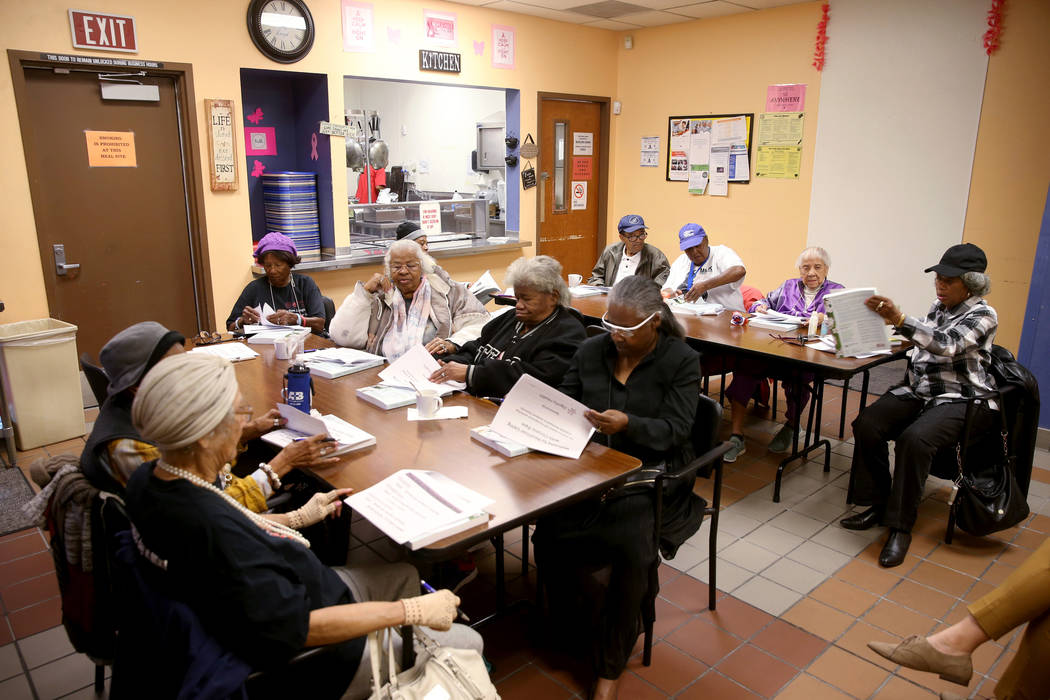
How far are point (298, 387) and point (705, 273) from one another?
3153mm

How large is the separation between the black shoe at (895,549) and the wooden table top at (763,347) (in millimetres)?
726

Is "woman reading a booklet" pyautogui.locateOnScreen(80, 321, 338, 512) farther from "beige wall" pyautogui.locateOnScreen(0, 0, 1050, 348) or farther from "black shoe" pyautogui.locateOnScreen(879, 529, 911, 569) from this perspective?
"beige wall" pyautogui.locateOnScreen(0, 0, 1050, 348)

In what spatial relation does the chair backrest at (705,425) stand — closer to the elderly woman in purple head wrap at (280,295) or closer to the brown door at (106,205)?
the elderly woman in purple head wrap at (280,295)

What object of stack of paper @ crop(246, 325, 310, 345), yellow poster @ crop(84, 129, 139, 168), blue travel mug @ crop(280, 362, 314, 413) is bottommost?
stack of paper @ crop(246, 325, 310, 345)

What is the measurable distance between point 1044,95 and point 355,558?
521cm

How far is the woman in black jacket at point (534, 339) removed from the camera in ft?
9.50

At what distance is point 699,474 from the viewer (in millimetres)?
2590

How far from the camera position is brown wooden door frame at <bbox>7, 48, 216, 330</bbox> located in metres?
4.21

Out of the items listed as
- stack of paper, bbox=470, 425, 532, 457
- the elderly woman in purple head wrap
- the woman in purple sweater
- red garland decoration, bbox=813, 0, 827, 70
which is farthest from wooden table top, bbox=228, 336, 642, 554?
red garland decoration, bbox=813, 0, 827, 70

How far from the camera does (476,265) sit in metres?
6.71

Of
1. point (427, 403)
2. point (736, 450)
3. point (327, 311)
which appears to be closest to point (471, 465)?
point (427, 403)

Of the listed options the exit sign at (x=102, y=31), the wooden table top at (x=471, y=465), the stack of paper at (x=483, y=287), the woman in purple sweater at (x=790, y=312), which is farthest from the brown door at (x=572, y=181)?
the wooden table top at (x=471, y=465)

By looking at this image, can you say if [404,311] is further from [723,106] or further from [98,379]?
[723,106]

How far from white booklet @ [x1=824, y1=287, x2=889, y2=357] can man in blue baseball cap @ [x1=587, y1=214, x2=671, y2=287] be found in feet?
6.07
